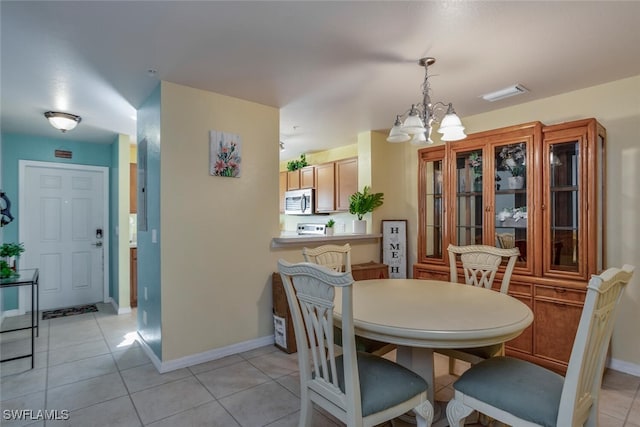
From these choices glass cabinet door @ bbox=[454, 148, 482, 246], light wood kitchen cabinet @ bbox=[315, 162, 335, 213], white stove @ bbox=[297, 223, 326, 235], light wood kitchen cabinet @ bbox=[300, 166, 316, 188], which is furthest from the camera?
light wood kitchen cabinet @ bbox=[300, 166, 316, 188]

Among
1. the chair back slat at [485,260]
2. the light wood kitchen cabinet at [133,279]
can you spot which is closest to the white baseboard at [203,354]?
the light wood kitchen cabinet at [133,279]

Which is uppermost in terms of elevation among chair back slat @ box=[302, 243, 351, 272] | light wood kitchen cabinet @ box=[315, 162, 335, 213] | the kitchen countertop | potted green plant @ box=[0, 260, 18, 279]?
light wood kitchen cabinet @ box=[315, 162, 335, 213]

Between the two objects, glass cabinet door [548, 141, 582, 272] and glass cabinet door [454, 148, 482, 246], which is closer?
glass cabinet door [548, 141, 582, 272]

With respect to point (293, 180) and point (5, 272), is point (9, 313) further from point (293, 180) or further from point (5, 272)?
point (293, 180)

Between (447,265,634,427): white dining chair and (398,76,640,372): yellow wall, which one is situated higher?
(398,76,640,372): yellow wall

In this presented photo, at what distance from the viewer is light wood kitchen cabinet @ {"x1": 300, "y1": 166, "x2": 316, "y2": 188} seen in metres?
5.35

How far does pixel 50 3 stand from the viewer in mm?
1713

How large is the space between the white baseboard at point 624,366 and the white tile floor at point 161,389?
6 cm

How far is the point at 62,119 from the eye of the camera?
3418 mm

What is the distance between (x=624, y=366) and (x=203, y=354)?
11.5 ft

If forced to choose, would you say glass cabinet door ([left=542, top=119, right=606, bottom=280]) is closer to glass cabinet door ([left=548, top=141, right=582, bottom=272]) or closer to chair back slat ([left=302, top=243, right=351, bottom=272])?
glass cabinet door ([left=548, top=141, right=582, bottom=272])

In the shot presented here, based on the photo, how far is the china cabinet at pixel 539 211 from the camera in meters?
2.54

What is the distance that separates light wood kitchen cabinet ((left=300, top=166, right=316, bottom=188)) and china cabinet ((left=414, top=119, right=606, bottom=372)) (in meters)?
2.43

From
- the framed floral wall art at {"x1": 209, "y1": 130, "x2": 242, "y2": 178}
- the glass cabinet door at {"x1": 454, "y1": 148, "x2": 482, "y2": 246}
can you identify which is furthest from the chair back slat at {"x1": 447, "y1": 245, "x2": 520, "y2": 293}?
the framed floral wall art at {"x1": 209, "y1": 130, "x2": 242, "y2": 178}
